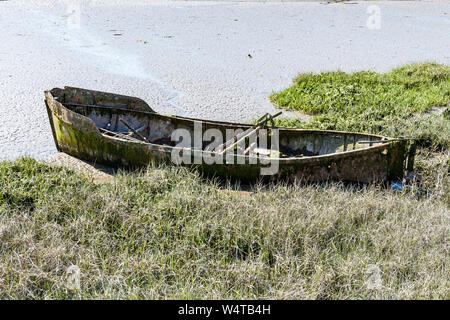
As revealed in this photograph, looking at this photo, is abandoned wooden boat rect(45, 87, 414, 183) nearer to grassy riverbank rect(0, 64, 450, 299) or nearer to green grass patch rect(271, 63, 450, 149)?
grassy riverbank rect(0, 64, 450, 299)

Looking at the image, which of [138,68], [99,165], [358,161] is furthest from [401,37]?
[99,165]

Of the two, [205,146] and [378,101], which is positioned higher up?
[378,101]

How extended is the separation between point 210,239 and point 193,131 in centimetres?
275

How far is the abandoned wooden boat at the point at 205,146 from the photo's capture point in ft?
17.7

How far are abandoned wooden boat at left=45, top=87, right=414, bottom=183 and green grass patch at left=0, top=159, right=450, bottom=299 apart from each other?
24 cm

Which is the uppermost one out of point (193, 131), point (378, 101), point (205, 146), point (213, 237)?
point (378, 101)

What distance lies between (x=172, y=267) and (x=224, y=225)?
0.78 meters

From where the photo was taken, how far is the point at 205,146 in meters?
6.77

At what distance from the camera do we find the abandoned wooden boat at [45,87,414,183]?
5406 millimetres

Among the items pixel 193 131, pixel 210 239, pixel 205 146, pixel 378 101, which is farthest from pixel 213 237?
pixel 378 101

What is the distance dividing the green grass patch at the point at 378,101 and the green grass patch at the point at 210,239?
1945 mm

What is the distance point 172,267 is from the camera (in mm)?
3963

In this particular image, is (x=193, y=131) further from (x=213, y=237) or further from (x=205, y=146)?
(x=213, y=237)
